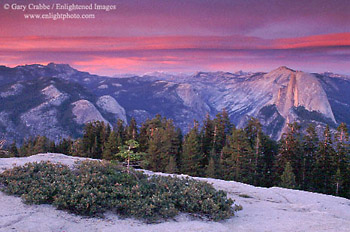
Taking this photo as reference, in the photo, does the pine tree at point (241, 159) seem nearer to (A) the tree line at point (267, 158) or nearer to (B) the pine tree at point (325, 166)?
(A) the tree line at point (267, 158)

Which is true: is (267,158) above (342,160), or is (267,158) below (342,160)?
below

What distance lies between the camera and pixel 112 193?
39.3ft

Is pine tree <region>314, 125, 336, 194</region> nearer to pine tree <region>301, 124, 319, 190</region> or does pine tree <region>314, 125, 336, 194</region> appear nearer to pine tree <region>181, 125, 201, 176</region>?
pine tree <region>301, 124, 319, 190</region>

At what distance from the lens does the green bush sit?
36.9ft

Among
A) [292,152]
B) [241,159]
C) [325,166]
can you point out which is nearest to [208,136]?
[241,159]

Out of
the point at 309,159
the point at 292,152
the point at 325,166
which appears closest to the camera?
the point at 325,166

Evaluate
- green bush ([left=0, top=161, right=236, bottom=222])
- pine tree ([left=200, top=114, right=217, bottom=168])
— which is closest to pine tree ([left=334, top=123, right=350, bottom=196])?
pine tree ([left=200, top=114, right=217, bottom=168])

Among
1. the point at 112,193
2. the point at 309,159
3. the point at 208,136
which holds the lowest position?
the point at 309,159

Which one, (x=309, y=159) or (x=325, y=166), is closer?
(x=325, y=166)

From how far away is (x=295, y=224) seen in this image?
10953 millimetres

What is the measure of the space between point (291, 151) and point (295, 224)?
38.6 metres

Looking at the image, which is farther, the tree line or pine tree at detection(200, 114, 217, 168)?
pine tree at detection(200, 114, 217, 168)

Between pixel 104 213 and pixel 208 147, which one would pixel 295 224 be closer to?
pixel 104 213

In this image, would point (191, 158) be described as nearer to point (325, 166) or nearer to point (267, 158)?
Answer: point (267, 158)
